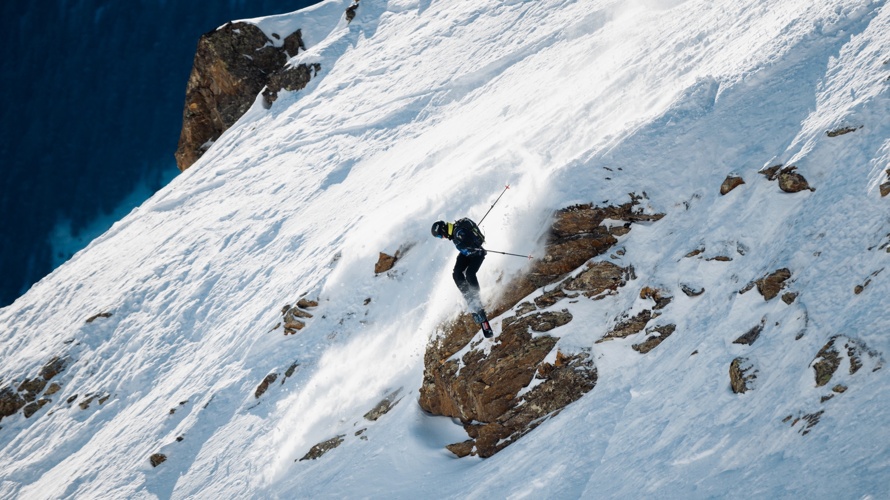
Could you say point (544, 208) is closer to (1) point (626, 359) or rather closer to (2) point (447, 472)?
(1) point (626, 359)

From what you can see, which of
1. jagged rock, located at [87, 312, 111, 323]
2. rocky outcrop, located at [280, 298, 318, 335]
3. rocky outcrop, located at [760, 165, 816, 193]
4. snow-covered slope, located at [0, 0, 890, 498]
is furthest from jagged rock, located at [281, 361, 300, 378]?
rocky outcrop, located at [760, 165, 816, 193]

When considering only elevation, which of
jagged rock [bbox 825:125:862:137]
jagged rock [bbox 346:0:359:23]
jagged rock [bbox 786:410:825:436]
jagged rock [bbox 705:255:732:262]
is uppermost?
jagged rock [bbox 346:0:359:23]

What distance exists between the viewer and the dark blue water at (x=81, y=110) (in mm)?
58500

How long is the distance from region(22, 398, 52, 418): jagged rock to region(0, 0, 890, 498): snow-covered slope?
0.51 m

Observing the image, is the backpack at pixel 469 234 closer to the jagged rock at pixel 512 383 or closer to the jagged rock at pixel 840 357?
the jagged rock at pixel 512 383

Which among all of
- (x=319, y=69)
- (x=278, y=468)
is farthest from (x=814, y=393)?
(x=319, y=69)

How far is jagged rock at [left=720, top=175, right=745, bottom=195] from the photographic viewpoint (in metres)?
12.6

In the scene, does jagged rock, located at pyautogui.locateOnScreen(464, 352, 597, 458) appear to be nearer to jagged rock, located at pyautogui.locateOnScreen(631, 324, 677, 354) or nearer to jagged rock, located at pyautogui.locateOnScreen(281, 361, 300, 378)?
jagged rock, located at pyautogui.locateOnScreen(631, 324, 677, 354)

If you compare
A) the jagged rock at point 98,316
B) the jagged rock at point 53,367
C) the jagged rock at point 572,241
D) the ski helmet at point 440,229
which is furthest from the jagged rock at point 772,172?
the jagged rock at point 53,367

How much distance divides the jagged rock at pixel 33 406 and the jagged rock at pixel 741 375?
2265 centimetres

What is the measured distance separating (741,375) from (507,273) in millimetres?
5122

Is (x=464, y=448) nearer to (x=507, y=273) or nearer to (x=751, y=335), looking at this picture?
(x=507, y=273)

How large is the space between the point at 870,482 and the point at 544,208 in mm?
7679

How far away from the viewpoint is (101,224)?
58500mm
